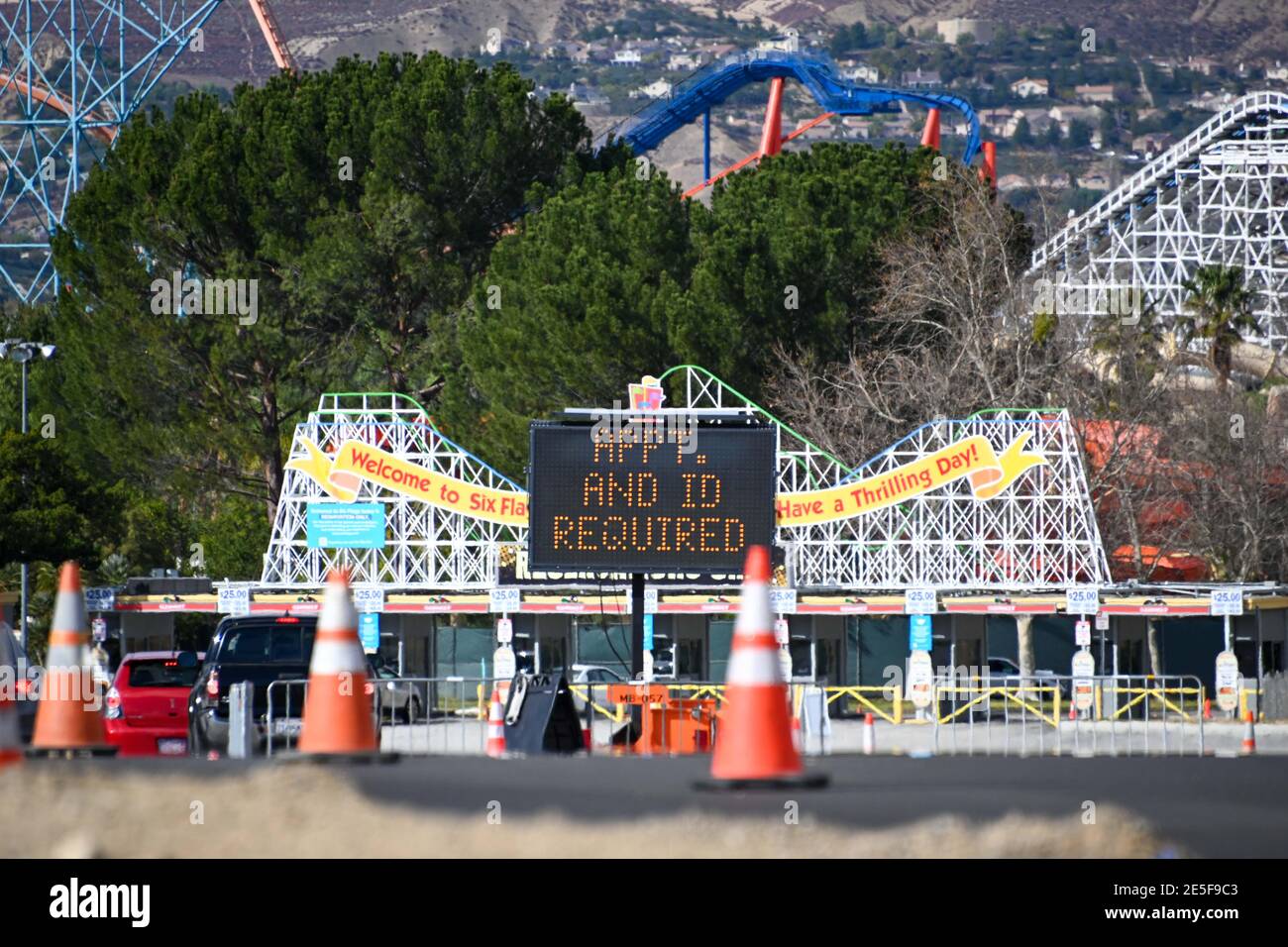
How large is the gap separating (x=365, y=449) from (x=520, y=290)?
15.0 meters

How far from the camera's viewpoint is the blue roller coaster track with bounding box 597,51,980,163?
86500 millimetres

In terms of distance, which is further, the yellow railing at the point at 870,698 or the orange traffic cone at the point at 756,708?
the yellow railing at the point at 870,698

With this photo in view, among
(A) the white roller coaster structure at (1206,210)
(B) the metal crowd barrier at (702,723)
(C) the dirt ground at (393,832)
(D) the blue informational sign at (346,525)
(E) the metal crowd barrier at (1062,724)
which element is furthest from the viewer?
(A) the white roller coaster structure at (1206,210)

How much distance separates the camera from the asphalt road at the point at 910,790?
10906 mm

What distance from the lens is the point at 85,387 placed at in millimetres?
55375

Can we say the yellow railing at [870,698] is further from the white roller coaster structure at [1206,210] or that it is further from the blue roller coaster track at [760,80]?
the blue roller coaster track at [760,80]

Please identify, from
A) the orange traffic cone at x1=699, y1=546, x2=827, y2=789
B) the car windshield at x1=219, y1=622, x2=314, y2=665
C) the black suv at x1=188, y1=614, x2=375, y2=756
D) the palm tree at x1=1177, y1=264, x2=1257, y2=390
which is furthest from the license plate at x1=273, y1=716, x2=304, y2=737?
the palm tree at x1=1177, y1=264, x2=1257, y2=390

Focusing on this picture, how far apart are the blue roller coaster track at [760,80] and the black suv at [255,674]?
64.9 metres

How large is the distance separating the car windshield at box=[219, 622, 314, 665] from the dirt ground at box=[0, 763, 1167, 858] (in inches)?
452

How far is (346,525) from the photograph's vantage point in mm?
38094

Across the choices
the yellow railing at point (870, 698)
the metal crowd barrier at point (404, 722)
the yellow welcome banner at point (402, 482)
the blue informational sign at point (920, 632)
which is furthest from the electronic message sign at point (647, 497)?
the blue informational sign at point (920, 632)

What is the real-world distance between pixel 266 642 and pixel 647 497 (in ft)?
14.5

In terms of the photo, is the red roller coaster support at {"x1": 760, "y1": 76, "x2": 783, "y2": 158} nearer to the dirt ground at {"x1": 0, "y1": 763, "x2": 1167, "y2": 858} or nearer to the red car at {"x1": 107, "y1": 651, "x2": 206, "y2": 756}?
the red car at {"x1": 107, "y1": 651, "x2": 206, "y2": 756}
